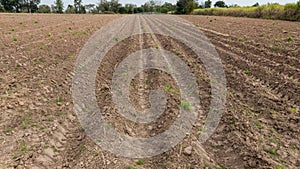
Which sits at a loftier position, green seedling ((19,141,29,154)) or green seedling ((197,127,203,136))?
green seedling ((19,141,29,154))

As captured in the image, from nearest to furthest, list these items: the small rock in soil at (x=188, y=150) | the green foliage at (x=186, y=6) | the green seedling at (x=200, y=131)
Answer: the small rock in soil at (x=188, y=150), the green seedling at (x=200, y=131), the green foliage at (x=186, y=6)

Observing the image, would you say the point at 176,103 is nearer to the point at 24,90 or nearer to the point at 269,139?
the point at 269,139

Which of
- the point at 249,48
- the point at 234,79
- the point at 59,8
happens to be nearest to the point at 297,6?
the point at 249,48

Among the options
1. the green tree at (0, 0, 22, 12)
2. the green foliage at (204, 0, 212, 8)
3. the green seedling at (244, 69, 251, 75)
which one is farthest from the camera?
the green foliage at (204, 0, 212, 8)

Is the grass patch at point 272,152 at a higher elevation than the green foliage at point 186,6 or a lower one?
lower

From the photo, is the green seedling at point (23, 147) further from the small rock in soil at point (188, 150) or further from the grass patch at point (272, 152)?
the grass patch at point (272, 152)

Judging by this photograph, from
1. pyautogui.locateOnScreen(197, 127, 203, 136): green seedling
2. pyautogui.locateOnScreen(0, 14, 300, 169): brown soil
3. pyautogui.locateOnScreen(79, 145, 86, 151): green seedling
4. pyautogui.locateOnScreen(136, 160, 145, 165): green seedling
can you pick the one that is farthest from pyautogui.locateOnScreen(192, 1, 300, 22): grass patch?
Answer: pyautogui.locateOnScreen(79, 145, 86, 151): green seedling

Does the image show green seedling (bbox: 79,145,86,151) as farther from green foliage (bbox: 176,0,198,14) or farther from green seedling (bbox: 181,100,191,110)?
green foliage (bbox: 176,0,198,14)

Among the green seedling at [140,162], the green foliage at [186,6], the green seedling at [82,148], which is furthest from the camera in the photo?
the green foliage at [186,6]

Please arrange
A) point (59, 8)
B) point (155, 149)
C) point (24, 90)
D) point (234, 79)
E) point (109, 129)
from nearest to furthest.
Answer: point (155, 149) < point (109, 129) < point (24, 90) < point (234, 79) < point (59, 8)

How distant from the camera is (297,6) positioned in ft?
66.9

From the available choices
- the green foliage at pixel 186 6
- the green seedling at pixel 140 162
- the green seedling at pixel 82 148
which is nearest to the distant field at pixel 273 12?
the green seedling at pixel 140 162

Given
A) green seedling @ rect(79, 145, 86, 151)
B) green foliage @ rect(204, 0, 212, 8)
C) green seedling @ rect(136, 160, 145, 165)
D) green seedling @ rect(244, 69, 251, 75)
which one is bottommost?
green seedling @ rect(136, 160, 145, 165)

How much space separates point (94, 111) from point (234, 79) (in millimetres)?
4360
